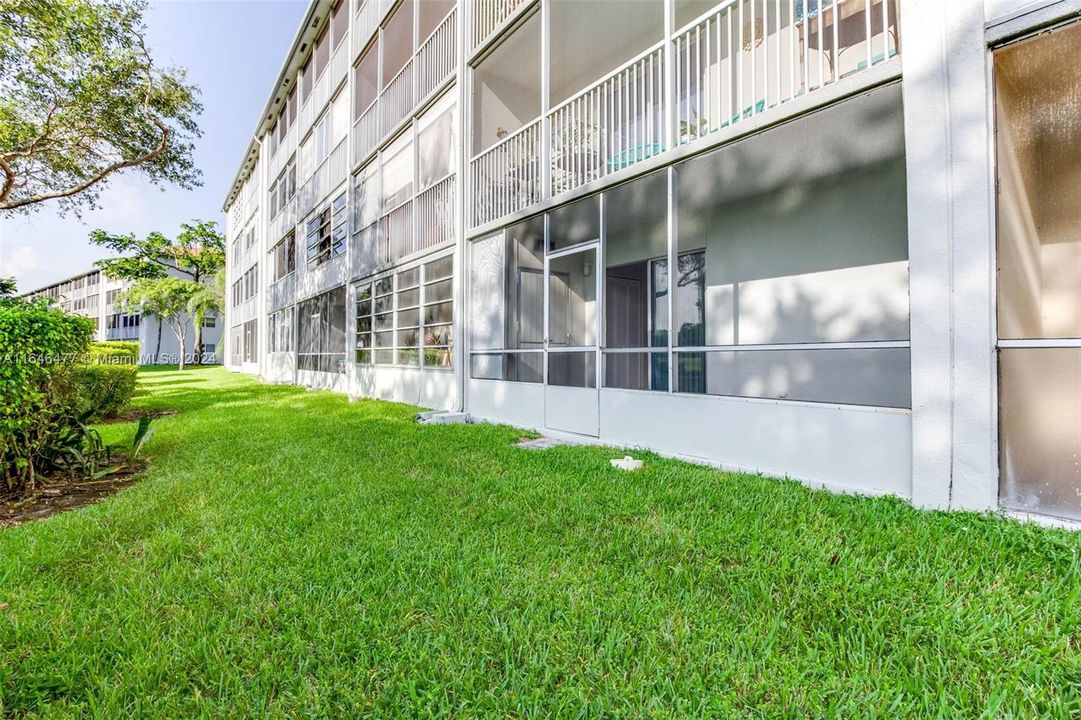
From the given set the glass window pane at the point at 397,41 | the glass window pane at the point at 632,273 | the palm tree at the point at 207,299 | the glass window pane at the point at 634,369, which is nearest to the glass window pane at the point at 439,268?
the glass window pane at the point at 632,273

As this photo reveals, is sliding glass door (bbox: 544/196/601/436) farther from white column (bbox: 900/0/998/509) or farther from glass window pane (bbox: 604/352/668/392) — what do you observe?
white column (bbox: 900/0/998/509)

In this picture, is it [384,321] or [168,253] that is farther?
[168,253]

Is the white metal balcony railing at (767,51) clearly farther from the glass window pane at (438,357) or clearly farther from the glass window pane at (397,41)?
the glass window pane at (397,41)

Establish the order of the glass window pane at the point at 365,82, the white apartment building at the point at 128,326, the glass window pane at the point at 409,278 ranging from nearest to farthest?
the glass window pane at the point at 409,278, the glass window pane at the point at 365,82, the white apartment building at the point at 128,326

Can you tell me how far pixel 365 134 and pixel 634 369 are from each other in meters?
9.15

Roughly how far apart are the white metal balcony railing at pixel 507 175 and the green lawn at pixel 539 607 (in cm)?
497

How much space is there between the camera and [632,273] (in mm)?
8406

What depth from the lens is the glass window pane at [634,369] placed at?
7.52m

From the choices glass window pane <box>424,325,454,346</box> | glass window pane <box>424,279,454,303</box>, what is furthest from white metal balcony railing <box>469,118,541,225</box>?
glass window pane <box>424,325,454,346</box>

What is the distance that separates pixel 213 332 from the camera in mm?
48688

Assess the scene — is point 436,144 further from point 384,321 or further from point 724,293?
point 724,293

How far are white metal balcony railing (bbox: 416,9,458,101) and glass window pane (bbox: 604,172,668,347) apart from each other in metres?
4.45

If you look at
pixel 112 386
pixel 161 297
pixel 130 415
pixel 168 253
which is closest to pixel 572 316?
pixel 112 386

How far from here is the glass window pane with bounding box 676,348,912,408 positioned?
5.75 metres
